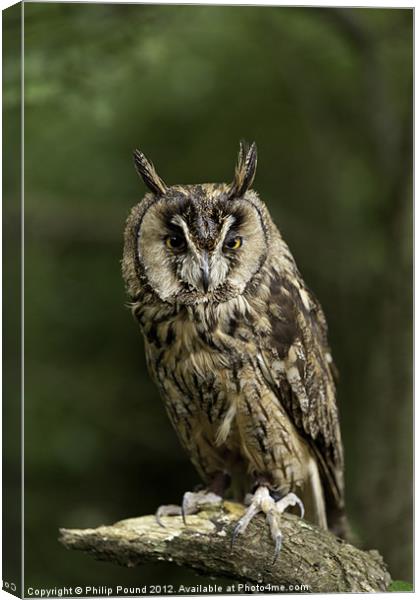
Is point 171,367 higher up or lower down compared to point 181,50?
lower down

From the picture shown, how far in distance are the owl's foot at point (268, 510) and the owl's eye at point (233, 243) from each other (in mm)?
871

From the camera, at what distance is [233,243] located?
9.97 ft

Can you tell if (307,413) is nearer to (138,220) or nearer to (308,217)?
(138,220)

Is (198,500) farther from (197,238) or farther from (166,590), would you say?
(197,238)

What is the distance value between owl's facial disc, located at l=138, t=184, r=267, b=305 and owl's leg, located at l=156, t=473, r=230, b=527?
72 centimetres

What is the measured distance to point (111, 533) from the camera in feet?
10.0

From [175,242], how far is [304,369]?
0.69 m

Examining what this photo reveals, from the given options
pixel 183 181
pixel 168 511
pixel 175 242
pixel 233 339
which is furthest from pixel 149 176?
pixel 183 181

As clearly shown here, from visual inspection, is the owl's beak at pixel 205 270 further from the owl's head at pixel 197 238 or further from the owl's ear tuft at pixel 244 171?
the owl's ear tuft at pixel 244 171

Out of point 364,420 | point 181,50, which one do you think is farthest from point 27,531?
point 181,50

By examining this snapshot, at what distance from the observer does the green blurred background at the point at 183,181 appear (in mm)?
4504

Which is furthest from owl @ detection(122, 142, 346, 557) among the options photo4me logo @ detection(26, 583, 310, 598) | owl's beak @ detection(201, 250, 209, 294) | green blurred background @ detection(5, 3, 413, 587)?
green blurred background @ detection(5, 3, 413, 587)

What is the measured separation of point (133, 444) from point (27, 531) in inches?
39.4

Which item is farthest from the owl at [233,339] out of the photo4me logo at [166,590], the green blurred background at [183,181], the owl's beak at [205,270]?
the green blurred background at [183,181]
